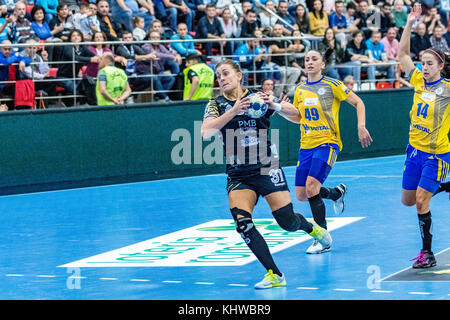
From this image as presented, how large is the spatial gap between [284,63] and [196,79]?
129 inches

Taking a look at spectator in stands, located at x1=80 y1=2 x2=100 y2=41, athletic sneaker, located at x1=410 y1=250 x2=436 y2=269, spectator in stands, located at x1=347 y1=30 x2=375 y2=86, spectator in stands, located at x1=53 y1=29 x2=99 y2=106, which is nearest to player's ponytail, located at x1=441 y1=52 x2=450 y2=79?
athletic sneaker, located at x1=410 y1=250 x2=436 y2=269

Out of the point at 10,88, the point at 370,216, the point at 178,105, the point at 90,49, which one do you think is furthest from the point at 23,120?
the point at 370,216

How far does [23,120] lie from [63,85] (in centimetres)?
132

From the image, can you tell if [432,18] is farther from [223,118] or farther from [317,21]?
[223,118]

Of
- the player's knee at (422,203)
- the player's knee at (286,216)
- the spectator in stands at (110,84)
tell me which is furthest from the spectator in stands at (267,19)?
the player's knee at (286,216)

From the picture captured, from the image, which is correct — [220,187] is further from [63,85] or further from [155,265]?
[155,265]

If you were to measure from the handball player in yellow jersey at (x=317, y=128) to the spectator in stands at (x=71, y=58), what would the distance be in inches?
316

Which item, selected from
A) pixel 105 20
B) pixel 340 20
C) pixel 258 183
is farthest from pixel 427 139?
pixel 340 20

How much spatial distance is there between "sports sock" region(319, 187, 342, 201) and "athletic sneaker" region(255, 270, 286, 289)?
2.85 m

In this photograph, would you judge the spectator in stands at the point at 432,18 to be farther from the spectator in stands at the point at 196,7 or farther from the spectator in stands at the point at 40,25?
the spectator in stands at the point at 40,25

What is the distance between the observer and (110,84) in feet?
58.0

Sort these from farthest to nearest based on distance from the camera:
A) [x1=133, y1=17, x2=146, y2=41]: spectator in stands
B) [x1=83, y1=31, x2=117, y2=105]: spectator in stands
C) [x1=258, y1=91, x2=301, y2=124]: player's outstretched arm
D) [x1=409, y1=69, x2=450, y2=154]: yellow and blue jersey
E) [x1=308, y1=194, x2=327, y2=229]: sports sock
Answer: [x1=133, y1=17, x2=146, y2=41]: spectator in stands → [x1=83, y1=31, x2=117, y2=105]: spectator in stands → [x1=308, y1=194, x2=327, y2=229]: sports sock → [x1=409, y1=69, x2=450, y2=154]: yellow and blue jersey → [x1=258, y1=91, x2=301, y2=124]: player's outstretched arm

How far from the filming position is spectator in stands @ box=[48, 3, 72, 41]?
18.2 meters

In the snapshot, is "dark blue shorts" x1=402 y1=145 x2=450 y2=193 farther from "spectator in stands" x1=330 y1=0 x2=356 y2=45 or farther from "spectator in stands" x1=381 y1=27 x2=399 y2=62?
"spectator in stands" x1=381 y1=27 x2=399 y2=62
